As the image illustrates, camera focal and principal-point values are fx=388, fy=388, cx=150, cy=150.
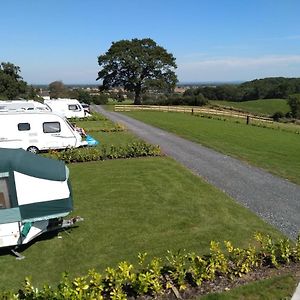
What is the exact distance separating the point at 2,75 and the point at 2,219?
58938 mm

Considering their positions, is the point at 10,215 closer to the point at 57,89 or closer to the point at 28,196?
the point at 28,196

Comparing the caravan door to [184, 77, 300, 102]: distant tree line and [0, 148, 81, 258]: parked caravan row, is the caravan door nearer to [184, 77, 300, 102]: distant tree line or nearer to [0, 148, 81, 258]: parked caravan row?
[0, 148, 81, 258]: parked caravan row

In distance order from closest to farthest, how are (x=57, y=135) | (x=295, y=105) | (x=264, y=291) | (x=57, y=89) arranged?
(x=264, y=291)
(x=57, y=135)
(x=295, y=105)
(x=57, y=89)

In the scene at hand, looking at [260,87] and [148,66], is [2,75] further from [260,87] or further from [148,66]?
[260,87]

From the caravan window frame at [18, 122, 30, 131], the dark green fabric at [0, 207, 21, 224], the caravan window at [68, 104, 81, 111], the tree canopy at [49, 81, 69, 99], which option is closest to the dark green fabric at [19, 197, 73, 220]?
the dark green fabric at [0, 207, 21, 224]

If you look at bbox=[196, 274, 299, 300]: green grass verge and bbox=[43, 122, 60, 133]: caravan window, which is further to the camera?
bbox=[43, 122, 60, 133]: caravan window

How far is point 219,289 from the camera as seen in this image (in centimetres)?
680

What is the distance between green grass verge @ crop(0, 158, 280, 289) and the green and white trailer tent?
499 millimetres

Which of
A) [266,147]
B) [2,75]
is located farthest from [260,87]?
[266,147]

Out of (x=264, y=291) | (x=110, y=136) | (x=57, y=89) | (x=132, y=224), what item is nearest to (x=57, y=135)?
(x=110, y=136)

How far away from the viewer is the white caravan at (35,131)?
18.1 metres

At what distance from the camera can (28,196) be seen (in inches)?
323

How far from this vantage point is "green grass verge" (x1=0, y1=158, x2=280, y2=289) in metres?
7.91

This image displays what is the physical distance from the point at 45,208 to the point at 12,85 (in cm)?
5818
